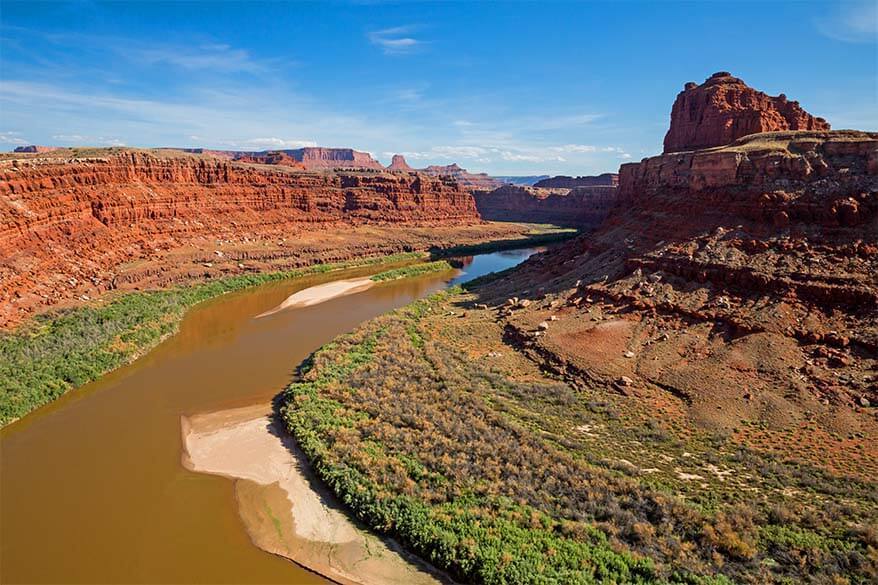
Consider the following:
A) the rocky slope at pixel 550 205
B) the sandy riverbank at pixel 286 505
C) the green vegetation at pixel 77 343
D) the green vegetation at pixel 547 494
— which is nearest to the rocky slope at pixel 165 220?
the green vegetation at pixel 77 343

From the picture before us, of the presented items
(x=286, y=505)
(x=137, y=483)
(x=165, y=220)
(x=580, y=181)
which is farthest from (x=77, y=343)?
(x=580, y=181)

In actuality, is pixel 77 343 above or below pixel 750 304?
below

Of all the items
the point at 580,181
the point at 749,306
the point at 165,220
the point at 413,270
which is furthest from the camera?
the point at 580,181

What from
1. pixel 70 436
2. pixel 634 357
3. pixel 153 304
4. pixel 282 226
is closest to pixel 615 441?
pixel 634 357

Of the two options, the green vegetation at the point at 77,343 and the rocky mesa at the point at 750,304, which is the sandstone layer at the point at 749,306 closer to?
the rocky mesa at the point at 750,304

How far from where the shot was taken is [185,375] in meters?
25.8

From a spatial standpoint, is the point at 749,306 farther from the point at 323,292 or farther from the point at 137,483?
the point at 323,292

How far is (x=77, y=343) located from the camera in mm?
26516

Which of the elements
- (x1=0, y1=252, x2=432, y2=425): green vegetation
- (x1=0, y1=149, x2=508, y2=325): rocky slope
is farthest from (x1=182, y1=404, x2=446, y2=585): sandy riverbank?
(x1=0, y1=149, x2=508, y2=325): rocky slope

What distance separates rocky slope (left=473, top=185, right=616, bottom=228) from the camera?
105 m

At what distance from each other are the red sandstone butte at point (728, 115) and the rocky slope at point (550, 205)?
3646 centimetres

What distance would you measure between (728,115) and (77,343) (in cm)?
6075

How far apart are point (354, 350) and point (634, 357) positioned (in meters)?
14.3

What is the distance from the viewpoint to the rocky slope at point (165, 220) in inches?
1388
